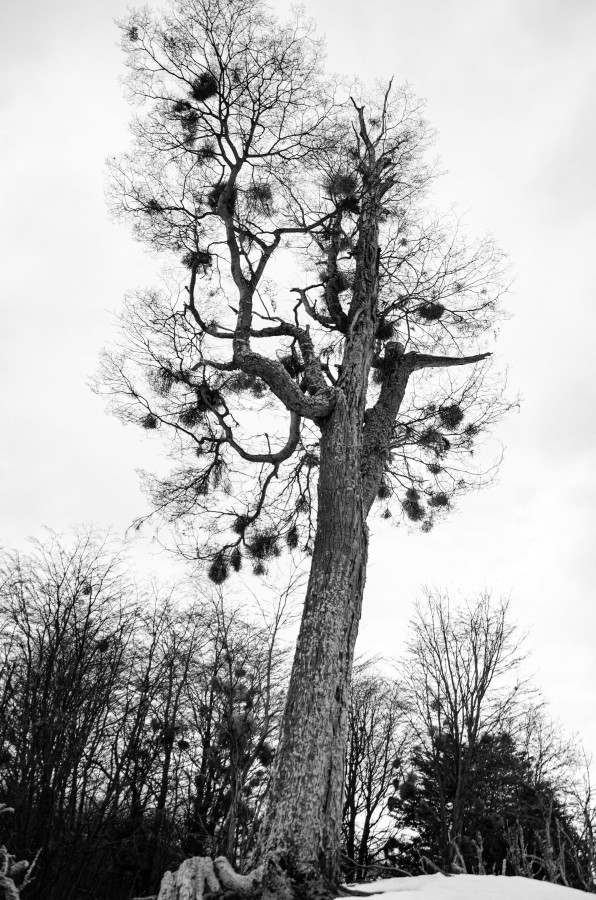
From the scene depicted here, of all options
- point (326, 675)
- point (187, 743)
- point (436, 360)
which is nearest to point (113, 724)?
point (187, 743)

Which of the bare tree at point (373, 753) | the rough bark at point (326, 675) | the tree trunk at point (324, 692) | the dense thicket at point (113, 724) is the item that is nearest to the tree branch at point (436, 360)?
the rough bark at point (326, 675)

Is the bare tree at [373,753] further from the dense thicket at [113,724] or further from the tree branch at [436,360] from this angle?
the tree branch at [436,360]

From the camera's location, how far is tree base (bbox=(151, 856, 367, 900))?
9.61ft

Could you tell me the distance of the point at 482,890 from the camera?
2510mm

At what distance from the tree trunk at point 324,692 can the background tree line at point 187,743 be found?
10.0 feet

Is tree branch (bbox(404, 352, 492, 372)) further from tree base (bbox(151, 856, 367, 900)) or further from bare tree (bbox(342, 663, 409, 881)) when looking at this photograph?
bare tree (bbox(342, 663, 409, 881))

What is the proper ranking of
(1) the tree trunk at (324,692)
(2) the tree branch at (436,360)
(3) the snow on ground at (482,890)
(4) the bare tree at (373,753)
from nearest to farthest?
(3) the snow on ground at (482,890) → (1) the tree trunk at (324,692) → (2) the tree branch at (436,360) → (4) the bare tree at (373,753)

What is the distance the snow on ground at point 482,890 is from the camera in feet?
7.73

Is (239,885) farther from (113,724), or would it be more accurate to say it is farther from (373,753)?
(373,753)

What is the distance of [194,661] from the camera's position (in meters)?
12.6

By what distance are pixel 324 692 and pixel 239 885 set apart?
1253 millimetres

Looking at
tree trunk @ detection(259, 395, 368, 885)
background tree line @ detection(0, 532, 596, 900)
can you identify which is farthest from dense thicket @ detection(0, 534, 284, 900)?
tree trunk @ detection(259, 395, 368, 885)

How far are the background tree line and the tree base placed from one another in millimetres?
3206

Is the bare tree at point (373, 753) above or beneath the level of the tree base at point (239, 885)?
above
